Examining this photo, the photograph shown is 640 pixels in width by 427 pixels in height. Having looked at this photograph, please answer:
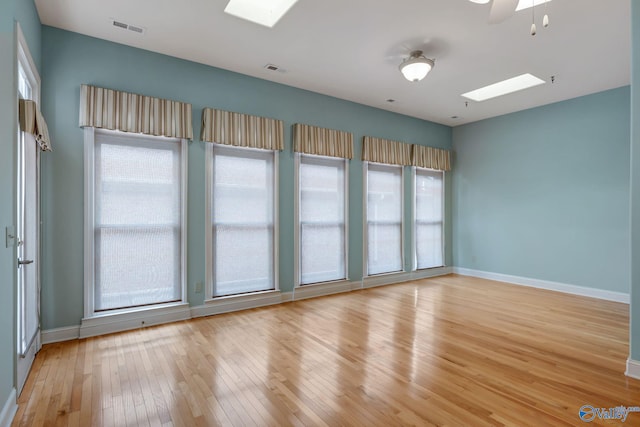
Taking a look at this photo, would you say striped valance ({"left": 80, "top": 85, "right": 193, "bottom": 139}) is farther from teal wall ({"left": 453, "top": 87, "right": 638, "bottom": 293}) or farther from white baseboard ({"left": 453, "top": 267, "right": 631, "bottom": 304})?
white baseboard ({"left": 453, "top": 267, "right": 631, "bottom": 304})

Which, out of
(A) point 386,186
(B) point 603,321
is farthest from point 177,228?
(B) point 603,321

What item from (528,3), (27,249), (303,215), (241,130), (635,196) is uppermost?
(528,3)

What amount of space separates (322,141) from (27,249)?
3.79m

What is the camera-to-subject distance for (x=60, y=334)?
3262 millimetres

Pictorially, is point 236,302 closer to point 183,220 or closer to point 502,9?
point 183,220

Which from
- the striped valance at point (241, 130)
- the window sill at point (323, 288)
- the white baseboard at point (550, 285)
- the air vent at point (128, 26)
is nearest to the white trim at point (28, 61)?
the air vent at point (128, 26)

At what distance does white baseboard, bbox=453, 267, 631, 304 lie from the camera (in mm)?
4860

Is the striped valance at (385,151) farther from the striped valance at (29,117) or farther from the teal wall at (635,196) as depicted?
the striped valance at (29,117)

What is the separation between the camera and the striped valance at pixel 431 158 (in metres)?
6.41

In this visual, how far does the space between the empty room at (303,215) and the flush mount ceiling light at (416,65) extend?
0.09ft

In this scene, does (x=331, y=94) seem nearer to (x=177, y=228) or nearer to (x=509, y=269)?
(x=177, y=228)

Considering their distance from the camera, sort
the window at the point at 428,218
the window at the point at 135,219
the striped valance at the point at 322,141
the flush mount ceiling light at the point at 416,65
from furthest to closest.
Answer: the window at the point at 428,218 < the striped valance at the point at 322,141 < the flush mount ceiling light at the point at 416,65 < the window at the point at 135,219

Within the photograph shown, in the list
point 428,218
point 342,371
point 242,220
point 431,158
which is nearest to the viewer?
point 342,371
